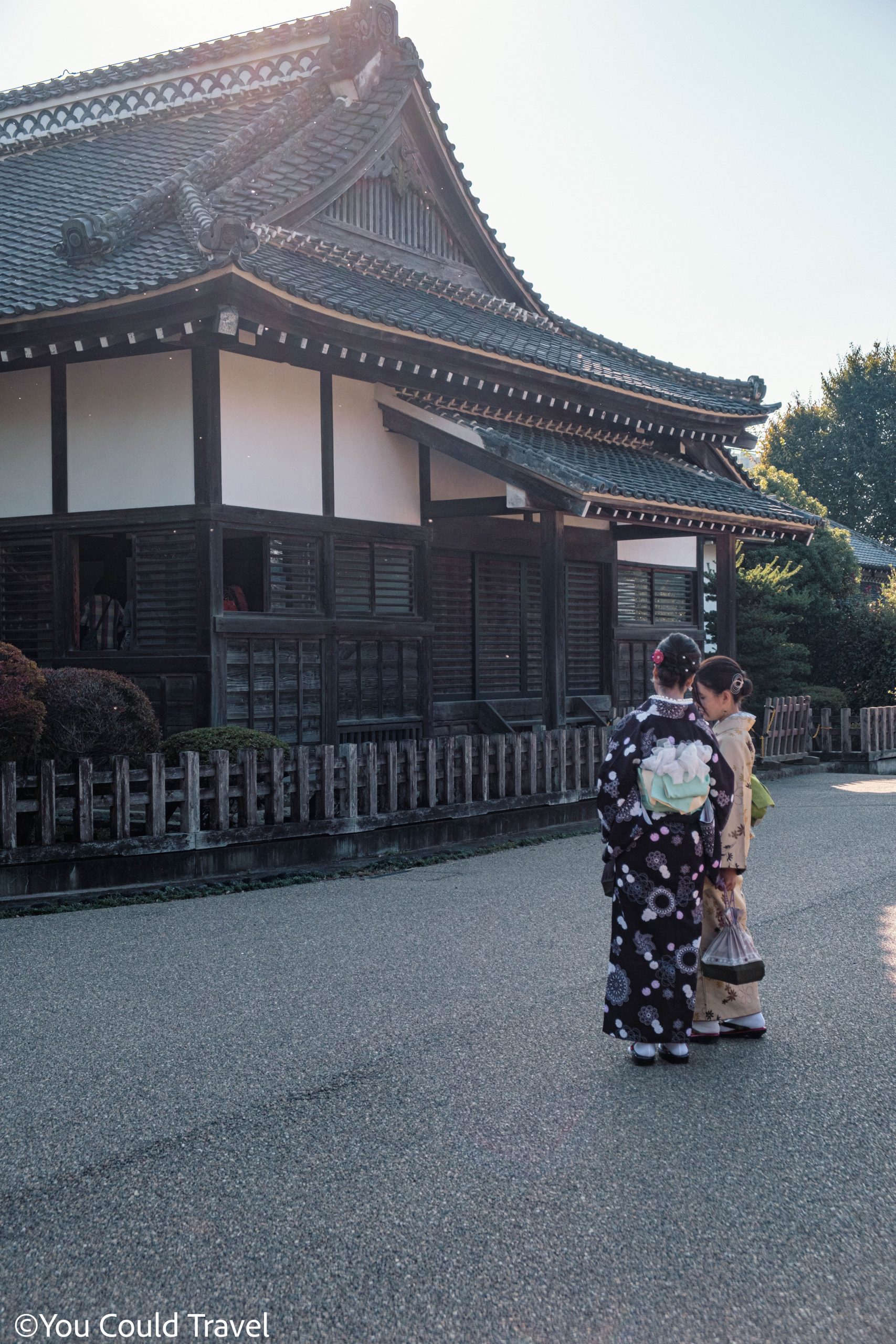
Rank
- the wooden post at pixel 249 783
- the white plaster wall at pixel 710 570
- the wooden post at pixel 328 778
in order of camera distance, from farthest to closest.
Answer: the white plaster wall at pixel 710 570 < the wooden post at pixel 328 778 < the wooden post at pixel 249 783

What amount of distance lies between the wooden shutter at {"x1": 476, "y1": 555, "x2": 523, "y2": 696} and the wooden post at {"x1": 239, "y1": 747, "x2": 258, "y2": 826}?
5865 millimetres

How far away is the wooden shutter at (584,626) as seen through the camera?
16875 millimetres

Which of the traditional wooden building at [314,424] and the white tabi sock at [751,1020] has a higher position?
the traditional wooden building at [314,424]

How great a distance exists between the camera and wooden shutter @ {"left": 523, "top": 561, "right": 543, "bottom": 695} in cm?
1606

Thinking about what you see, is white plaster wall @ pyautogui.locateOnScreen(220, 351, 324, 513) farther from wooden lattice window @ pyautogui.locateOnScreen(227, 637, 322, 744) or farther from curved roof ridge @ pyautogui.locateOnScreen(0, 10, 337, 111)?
curved roof ridge @ pyautogui.locateOnScreen(0, 10, 337, 111)

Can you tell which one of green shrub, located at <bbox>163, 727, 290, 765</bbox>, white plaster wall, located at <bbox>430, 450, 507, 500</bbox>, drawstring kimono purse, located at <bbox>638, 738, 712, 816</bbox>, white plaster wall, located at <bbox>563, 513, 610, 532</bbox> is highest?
white plaster wall, located at <bbox>430, 450, 507, 500</bbox>

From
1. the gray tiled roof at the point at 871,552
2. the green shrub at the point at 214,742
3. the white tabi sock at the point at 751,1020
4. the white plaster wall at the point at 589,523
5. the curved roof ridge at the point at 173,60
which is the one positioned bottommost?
the white tabi sock at the point at 751,1020

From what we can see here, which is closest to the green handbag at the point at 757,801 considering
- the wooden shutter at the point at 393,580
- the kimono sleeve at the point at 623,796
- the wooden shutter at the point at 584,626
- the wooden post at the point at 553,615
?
the kimono sleeve at the point at 623,796

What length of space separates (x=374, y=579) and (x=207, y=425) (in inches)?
110

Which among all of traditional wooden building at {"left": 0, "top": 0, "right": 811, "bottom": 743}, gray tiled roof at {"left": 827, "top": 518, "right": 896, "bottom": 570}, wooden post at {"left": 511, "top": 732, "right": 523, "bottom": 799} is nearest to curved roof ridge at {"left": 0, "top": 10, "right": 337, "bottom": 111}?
traditional wooden building at {"left": 0, "top": 0, "right": 811, "bottom": 743}

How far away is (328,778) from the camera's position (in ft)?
33.7

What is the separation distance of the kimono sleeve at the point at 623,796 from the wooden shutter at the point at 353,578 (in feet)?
25.7

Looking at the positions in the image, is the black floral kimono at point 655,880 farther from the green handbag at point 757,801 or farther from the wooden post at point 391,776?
the wooden post at point 391,776

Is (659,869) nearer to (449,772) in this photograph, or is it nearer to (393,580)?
(449,772)
